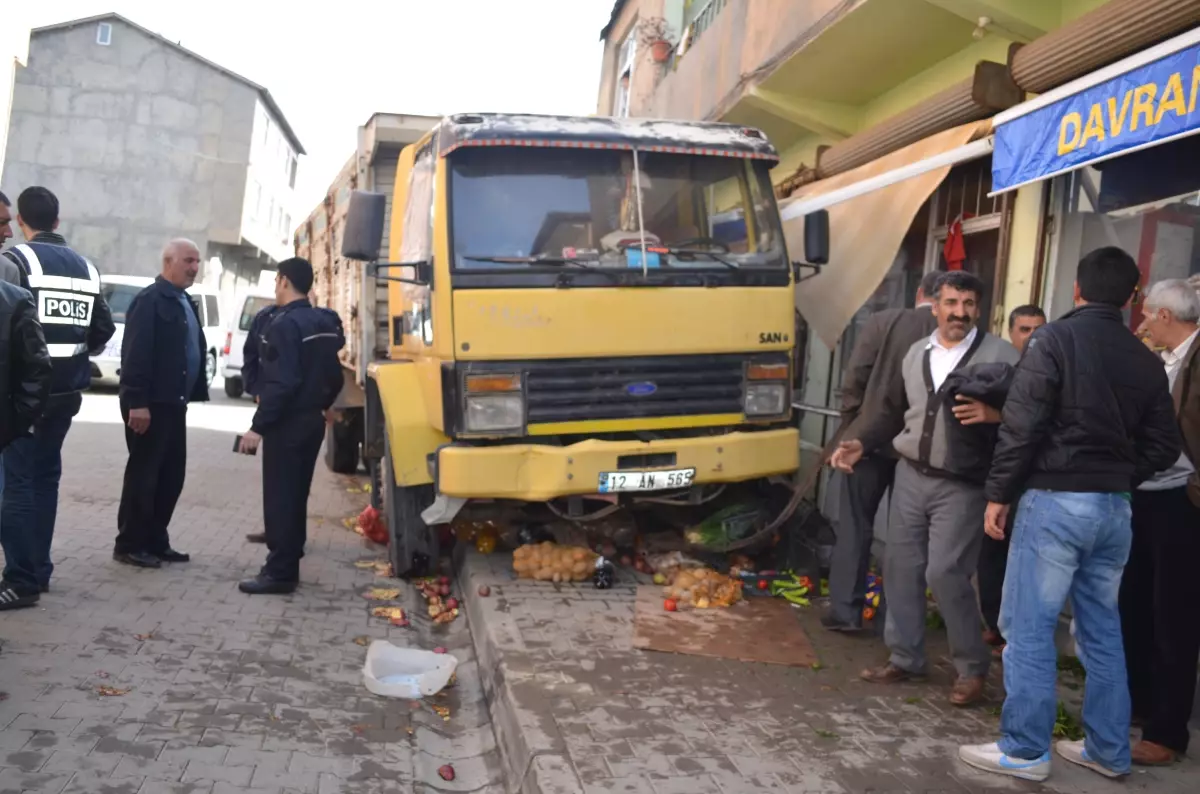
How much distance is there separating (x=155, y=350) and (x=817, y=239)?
13.3 ft

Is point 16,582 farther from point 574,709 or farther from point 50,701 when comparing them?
point 574,709

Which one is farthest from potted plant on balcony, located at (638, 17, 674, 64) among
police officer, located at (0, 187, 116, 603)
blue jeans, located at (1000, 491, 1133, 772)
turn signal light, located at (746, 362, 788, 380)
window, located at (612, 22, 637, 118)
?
blue jeans, located at (1000, 491, 1133, 772)

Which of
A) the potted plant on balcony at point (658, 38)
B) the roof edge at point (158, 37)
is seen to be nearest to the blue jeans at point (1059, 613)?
the potted plant on balcony at point (658, 38)

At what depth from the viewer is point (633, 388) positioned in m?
6.16

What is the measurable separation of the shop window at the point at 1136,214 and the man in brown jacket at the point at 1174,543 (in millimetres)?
1121

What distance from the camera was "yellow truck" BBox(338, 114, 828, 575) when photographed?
5.93 m

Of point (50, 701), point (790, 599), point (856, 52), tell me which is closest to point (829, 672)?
point (790, 599)

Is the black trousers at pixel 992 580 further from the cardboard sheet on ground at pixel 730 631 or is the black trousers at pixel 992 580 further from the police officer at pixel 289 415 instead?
the police officer at pixel 289 415

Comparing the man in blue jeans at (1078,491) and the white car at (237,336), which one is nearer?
the man in blue jeans at (1078,491)

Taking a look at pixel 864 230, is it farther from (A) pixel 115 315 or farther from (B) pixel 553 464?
(A) pixel 115 315

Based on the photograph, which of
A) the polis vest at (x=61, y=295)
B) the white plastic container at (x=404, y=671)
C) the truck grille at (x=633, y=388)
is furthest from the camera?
the truck grille at (x=633, y=388)

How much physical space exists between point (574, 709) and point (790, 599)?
233 centimetres

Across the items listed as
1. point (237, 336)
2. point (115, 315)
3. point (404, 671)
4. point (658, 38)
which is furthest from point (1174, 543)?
point (237, 336)

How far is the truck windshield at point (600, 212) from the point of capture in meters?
6.08
